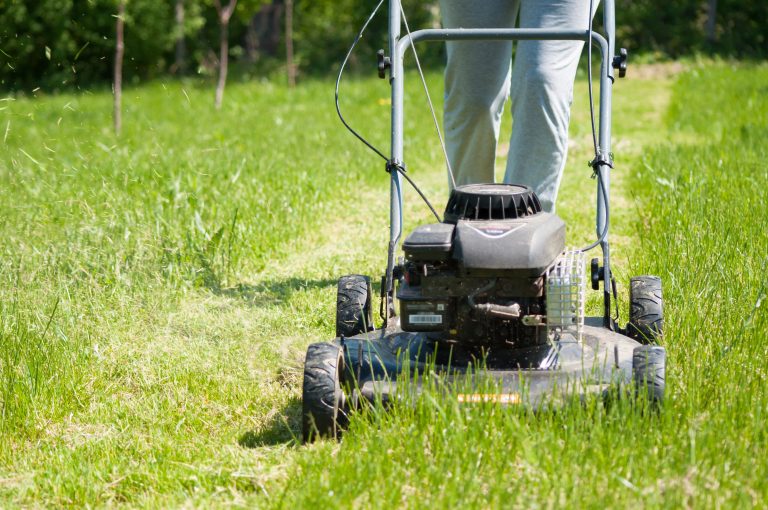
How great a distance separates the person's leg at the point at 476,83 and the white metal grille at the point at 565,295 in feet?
3.50

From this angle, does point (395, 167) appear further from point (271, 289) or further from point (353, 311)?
point (271, 289)

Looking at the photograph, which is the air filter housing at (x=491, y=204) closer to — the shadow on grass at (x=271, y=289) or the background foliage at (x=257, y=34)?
the shadow on grass at (x=271, y=289)

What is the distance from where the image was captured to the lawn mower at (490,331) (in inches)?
93.0

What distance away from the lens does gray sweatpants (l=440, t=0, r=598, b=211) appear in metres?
3.07

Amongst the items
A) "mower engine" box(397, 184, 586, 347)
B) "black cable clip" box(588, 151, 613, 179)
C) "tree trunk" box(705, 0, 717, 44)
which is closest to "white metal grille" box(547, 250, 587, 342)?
"mower engine" box(397, 184, 586, 347)

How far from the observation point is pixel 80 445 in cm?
261

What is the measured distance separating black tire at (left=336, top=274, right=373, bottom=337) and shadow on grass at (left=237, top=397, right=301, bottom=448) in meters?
0.30

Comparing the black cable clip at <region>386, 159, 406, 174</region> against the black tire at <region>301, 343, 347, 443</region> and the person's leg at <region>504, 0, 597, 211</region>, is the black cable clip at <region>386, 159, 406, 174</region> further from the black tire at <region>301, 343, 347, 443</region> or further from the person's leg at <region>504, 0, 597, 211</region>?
the black tire at <region>301, 343, 347, 443</region>

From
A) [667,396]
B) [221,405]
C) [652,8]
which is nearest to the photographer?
[667,396]

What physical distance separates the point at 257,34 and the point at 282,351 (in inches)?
771

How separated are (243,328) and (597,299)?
1.25 meters

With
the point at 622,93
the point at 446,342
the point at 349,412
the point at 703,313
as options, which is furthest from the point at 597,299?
the point at 622,93

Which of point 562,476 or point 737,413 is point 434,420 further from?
point 737,413

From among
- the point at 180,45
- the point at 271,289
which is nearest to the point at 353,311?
the point at 271,289
